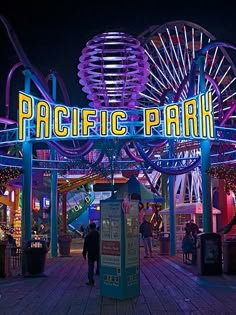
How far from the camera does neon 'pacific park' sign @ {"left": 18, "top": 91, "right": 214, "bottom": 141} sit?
1900 centimetres

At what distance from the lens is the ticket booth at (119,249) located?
1156 centimetres

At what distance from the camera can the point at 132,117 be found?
22.3 meters

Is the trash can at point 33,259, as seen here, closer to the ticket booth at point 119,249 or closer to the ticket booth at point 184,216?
the ticket booth at point 119,249

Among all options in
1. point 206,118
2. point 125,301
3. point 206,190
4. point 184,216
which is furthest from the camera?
point 184,216

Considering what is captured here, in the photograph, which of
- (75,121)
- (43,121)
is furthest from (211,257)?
(43,121)

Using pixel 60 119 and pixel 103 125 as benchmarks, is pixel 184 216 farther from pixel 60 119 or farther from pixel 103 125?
pixel 60 119

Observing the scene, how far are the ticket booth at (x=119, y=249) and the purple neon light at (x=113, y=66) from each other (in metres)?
10.3

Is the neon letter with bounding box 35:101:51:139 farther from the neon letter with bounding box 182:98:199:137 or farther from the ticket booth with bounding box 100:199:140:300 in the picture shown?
the ticket booth with bounding box 100:199:140:300

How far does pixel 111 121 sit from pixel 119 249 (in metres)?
8.28

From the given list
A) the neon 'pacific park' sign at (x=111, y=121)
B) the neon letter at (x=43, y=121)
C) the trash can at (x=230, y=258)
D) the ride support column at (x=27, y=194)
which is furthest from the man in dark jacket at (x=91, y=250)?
the neon letter at (x=43, y=121)

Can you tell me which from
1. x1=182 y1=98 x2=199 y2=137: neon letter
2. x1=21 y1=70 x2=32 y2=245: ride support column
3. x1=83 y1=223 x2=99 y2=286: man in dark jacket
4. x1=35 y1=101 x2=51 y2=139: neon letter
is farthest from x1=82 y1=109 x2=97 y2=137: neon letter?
x1=83 y1=223 x2=99 y2=286: man in dark jacket

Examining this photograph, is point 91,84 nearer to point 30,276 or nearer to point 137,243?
point 30,276

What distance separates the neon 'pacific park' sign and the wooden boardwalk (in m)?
5.01

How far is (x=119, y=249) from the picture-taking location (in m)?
11.6
